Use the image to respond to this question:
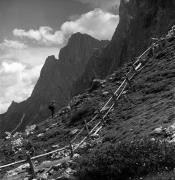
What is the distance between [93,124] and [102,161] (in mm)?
16860

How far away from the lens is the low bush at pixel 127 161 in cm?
1595

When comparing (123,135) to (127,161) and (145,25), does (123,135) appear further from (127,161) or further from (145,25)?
(145,25)

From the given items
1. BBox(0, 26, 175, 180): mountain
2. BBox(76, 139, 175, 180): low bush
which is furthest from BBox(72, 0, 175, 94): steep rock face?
BBox(76, 139, 175, 180): low bush

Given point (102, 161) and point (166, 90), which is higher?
point (166, 90)

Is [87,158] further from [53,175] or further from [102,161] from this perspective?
[53,175]

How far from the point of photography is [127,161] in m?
16.5

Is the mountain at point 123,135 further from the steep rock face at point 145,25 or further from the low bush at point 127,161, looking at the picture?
the steep rock face at point 145,25

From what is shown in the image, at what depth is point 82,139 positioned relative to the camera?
3094 centimetres

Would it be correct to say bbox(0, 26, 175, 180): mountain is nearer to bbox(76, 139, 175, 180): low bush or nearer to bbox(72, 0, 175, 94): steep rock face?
bbox(76, 139, 175, 180): low bush

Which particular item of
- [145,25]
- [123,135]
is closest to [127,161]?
[123,135]

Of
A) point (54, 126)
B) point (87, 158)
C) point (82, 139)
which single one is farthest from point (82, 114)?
point (87, 158)

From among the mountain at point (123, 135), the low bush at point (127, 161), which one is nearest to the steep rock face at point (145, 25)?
the mountain at point (123, 135)

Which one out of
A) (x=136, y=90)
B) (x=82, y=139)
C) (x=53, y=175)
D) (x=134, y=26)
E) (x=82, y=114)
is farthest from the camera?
(x=134, y=26)

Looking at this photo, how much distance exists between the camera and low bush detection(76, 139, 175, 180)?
52.3 ft
